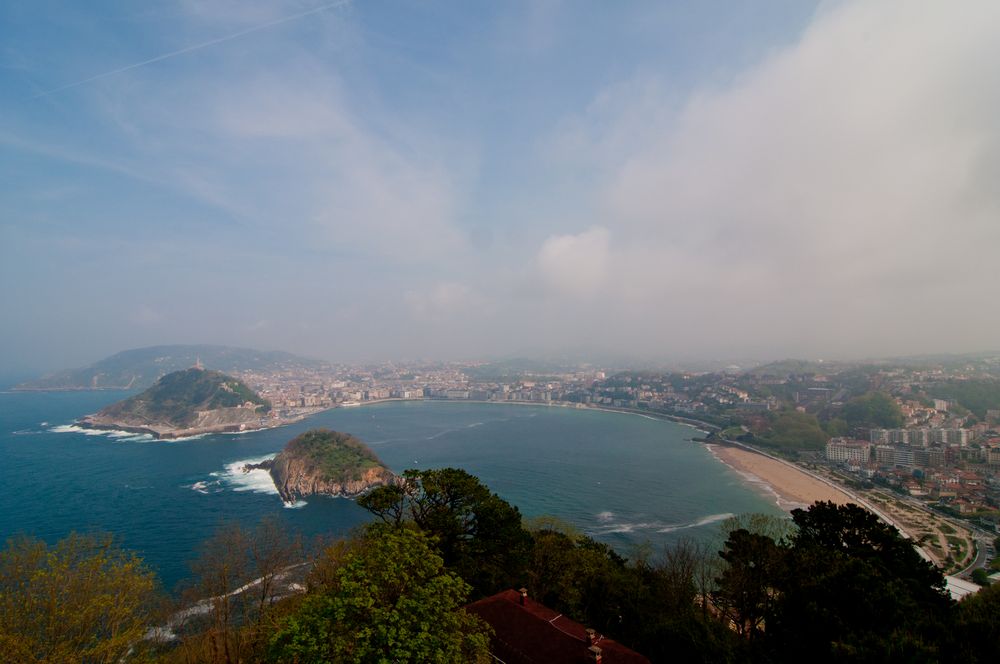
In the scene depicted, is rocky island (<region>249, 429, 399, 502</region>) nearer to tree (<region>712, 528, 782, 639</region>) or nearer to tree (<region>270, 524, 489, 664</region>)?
tree (<region>712, 528, 782, 639</region>)

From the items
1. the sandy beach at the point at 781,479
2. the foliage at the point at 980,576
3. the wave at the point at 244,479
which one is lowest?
the sandy beach at the point at 781,479

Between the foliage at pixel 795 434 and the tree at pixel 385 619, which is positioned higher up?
the tree at pixel 385 619

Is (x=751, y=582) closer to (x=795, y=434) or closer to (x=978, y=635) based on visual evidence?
(x=978, y=635)

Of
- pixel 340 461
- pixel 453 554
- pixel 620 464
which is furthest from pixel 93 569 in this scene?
pixel 620 464

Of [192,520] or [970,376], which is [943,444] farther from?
[192,520]

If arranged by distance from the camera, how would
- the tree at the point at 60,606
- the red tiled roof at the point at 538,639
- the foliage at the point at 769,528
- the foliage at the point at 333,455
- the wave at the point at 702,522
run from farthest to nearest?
the foliage at the point at 333,455 → the wave at the point at 702,522 → the foliage at the point at 769,528 → the red tiled roof at the point at 538,639 → the tree at the point at 60,606

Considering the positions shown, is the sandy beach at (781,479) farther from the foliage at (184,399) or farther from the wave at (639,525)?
the foliage at (184,399)

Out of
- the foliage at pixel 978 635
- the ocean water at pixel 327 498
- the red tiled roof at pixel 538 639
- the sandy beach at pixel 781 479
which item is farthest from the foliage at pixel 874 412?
the red tiled roof at pixel 538 639
